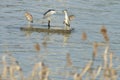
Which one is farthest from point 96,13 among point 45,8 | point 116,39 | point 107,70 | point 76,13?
point 107,70

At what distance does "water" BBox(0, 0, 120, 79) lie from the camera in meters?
16.9

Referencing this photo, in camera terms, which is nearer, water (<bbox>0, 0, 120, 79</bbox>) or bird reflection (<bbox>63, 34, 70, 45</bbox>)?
water (<bbox>0, 0, 120, 79</bbox>)

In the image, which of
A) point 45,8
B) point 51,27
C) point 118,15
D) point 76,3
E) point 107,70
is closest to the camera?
point 107,70

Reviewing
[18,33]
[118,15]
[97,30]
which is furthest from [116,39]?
[118,15]

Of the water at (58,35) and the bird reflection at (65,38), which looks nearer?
the water at (58,35)

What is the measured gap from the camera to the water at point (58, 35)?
1689cm

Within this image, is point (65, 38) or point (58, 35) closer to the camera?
point (65, 38)

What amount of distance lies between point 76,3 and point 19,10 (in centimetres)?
437

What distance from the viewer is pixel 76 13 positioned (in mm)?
28844

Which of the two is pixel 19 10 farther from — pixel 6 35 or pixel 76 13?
pixel 6 35

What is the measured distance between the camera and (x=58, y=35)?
22.2m

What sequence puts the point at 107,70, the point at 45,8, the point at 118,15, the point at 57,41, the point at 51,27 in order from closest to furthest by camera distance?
1. the point at 107,70
2. the point at 57,41
3. the point at 51,27
4. the point at 118,15
5. the point at 45,8

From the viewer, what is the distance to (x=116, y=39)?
22031mm

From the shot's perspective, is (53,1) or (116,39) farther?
(53,1)
